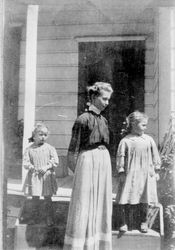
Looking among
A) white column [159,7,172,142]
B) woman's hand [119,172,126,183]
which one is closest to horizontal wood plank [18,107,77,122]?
woman's hand [119,172,126,183]

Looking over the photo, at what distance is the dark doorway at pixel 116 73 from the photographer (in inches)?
83.4

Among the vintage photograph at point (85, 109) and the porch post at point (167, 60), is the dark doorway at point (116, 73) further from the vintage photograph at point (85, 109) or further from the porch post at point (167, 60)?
the porch post at point (167, 60)

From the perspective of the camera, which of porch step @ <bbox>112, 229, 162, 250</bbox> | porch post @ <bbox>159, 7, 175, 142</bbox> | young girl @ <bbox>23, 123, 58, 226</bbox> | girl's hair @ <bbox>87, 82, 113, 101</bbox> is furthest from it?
young girl @ <bbox>23, 123, 58, 226</bbox>

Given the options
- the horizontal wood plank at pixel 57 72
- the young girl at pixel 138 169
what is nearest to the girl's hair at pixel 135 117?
the young girl at pixel 138 169

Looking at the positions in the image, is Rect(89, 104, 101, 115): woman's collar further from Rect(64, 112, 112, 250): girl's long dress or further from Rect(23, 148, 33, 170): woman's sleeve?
Rect(23, 148, 33, 170): woman's sleeve

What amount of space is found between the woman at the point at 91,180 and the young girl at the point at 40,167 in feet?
1.19

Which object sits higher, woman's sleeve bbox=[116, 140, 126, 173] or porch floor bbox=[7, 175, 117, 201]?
woman's sleeve bbox=[116, 140, 126, 173]

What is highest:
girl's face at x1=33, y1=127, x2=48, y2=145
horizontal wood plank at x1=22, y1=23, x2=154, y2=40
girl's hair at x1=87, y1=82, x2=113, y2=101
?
horizontal wood plank at x1=22, y1=23, x2=154, y2=40

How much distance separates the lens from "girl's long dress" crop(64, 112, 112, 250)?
1.85 metres

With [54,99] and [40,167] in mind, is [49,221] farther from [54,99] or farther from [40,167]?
[54,99]

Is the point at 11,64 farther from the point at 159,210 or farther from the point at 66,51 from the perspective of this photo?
the point at 159,210

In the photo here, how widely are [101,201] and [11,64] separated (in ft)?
3.94

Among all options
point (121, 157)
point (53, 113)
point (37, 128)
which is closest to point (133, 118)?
point (121, 157)

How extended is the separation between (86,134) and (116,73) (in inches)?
23.6
